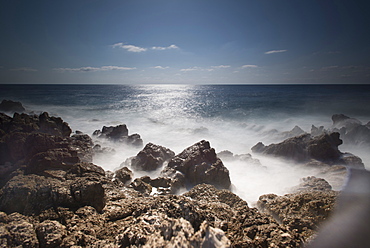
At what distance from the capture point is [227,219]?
3.67 metres

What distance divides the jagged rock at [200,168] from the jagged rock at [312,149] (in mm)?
5551

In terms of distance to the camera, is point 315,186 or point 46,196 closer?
point 46,196

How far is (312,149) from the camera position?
33.7 feet

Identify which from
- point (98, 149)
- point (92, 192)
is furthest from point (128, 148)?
point (92, 192)

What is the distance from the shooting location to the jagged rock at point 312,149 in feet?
32.7

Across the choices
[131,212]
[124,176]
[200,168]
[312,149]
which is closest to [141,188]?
[124,176]

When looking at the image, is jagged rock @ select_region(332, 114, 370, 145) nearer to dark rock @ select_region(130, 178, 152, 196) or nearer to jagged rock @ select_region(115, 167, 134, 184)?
dark rock @ select_region(130, 178, 152, 196)

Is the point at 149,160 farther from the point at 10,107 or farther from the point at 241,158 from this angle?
the point at 10,107

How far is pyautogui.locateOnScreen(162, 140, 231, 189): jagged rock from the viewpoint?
7.39 meters

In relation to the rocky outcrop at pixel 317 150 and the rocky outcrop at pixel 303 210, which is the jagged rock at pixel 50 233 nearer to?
the rocky outcrop at pixel 303 210

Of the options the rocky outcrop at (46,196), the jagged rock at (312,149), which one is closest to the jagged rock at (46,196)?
the rocky outcrop at (46,196)

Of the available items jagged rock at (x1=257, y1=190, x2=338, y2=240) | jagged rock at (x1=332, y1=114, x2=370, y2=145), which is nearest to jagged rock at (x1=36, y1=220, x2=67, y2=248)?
jagged rock at (x1=257, y1=190, x2=338, y2=240)

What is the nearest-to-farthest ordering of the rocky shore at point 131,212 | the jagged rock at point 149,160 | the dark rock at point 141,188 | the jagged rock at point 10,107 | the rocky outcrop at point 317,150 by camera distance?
1. the rocky shore at point 131,212
2. the dark rock at point 141,188
3. the jagged rock at point 149,160
4. the rocky outcrop at point 317,150
5. the jagged rock at point 10,107

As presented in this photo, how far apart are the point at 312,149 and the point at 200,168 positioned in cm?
721
